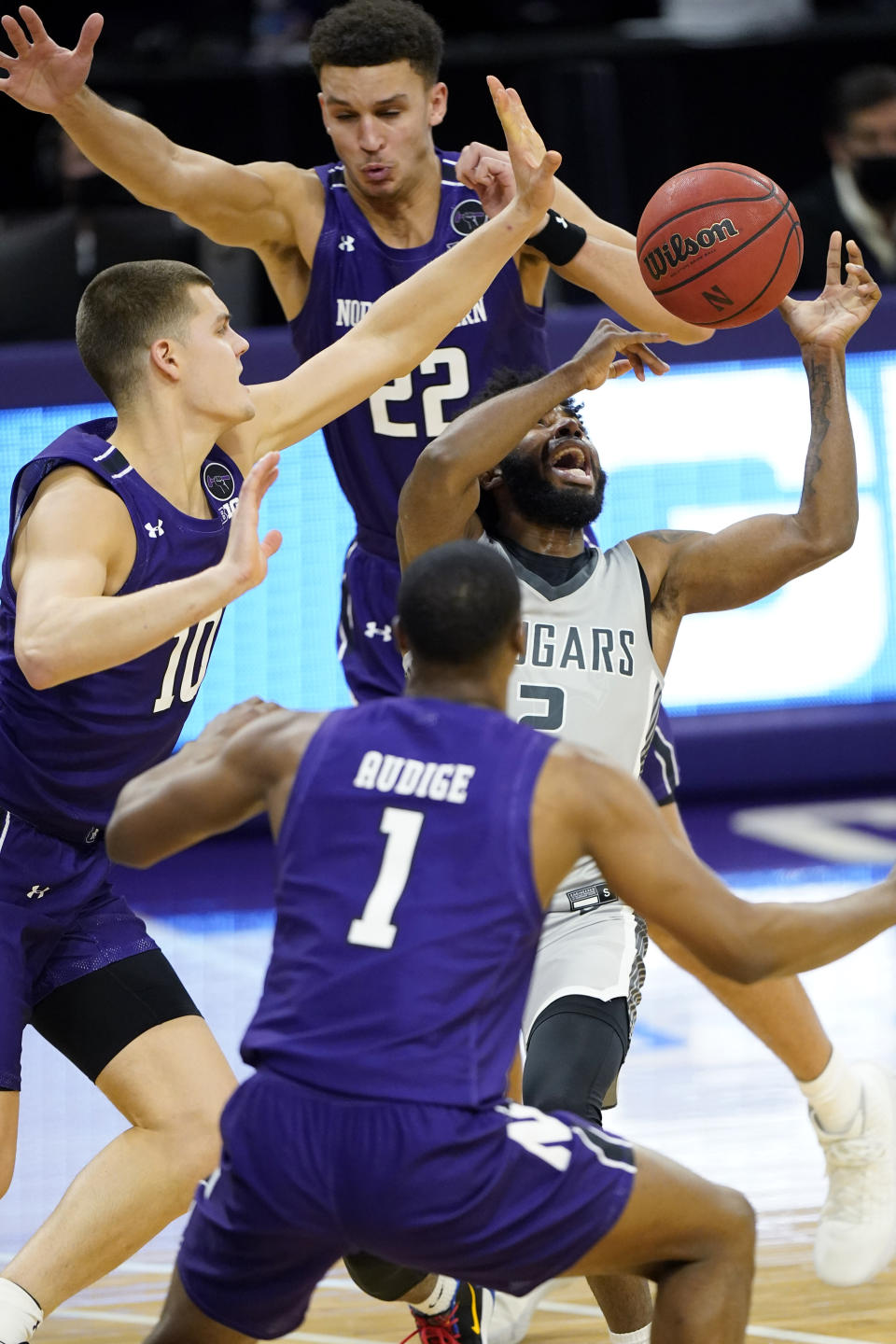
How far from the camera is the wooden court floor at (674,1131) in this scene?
15.8ft

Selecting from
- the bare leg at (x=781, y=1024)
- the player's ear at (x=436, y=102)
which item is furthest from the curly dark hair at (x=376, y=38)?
the bare leg at (x=781, y=1024)

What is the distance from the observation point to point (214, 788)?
336 centimetres

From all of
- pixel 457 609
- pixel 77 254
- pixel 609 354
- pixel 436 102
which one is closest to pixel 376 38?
pixel 436 102

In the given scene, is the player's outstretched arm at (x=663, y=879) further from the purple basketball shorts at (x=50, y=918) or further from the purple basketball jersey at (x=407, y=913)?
the purple basketball shorts at (x=50, y=918)

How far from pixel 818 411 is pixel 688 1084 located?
238 cm

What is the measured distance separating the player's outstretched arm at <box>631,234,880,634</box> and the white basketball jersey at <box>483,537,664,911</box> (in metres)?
0.12

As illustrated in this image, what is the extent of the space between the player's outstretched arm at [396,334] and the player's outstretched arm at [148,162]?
2.97 ft

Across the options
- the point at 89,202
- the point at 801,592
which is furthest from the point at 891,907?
the point at 89,202

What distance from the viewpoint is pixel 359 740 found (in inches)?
129

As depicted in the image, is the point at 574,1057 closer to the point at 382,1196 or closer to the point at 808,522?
the point at 382,1196

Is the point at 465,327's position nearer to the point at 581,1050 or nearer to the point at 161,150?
the point at 161,150

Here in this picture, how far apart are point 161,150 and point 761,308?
1728 mm

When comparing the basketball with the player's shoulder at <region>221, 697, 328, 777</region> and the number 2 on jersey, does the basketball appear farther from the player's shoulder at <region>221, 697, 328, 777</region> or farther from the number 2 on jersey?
the player's shoulder at <region>221, 697, 328, 777</region>

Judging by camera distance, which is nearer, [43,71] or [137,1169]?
[137,1169]
